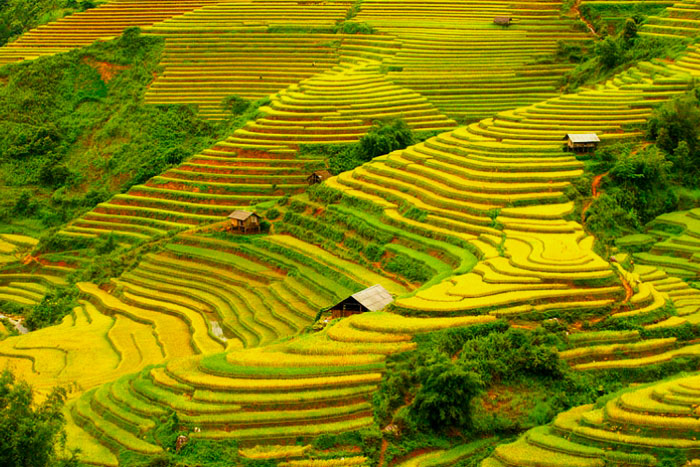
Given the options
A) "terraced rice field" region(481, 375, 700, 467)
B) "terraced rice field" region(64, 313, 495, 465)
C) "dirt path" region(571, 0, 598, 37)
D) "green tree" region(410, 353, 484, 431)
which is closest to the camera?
"terraced rice field" region(481, 375, 700, 467)

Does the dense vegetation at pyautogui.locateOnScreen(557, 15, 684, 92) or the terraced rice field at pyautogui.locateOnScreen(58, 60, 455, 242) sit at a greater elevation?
the dense vegetation at pyautogui.locateOnScreen(557, 15, 684, 92)

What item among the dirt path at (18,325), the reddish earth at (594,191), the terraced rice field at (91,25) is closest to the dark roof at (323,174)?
the reddish earth at (594,191)

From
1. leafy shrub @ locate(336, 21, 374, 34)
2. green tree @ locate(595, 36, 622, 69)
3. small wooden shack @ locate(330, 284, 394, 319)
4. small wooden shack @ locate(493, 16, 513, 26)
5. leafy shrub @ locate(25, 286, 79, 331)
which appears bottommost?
leafy shrub @ locate(25, 286, 79, 331)

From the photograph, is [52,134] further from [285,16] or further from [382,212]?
[382,212]

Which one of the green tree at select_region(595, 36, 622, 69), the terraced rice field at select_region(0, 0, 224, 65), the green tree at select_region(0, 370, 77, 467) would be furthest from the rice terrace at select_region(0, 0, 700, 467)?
the terraced rice field at select_region(0, 0, 224, 65)

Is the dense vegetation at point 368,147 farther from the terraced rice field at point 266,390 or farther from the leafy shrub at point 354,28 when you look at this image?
the terraced rice field at point 266,390

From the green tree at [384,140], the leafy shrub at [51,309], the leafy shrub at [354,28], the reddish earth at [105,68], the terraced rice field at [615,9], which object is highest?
the terraced rice field at [615,9]

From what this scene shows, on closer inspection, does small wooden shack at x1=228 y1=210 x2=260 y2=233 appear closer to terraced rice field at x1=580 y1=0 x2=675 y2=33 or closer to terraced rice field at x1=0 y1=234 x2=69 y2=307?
terraced rice field at x1=0 y1=234 x2=69 y2=307

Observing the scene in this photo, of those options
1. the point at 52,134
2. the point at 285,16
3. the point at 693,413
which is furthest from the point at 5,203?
the point at 693,413
